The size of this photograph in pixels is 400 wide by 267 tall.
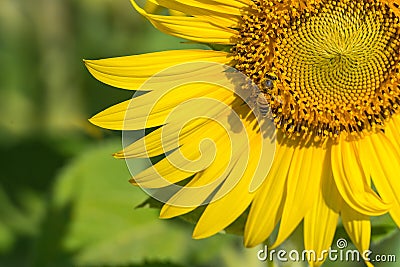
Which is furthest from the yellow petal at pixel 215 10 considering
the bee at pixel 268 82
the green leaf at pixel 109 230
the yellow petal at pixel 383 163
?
the green leaf at pixel 109 230

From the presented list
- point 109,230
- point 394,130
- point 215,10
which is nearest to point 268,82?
point 215,10

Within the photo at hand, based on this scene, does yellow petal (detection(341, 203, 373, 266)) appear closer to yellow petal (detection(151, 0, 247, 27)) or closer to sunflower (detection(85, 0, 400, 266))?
sunflower (detection(85, 0, 400, 266))

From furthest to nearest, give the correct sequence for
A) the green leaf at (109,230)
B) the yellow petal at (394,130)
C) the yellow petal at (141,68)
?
the green leaf at (109,230) < the yellow petal at (394,130) < the yellow petal at (141,68)

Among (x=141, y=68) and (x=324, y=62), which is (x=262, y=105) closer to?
(x=324, y=62)

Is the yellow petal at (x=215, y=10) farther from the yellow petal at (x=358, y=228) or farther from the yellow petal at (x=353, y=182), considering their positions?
the yellow petal at (x=358, y=228)

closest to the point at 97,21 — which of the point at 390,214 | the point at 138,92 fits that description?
the point at 138,92

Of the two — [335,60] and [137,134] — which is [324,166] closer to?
[335,60]

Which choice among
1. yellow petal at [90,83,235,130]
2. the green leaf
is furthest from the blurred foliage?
yellow petal at [90,83,235,130]
